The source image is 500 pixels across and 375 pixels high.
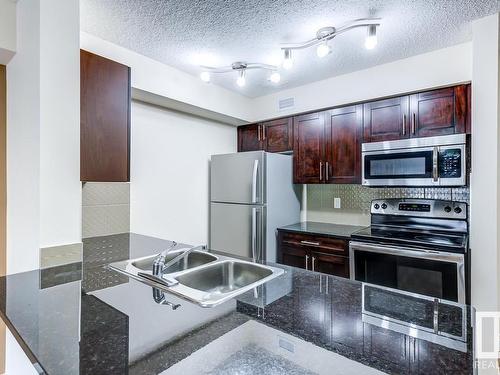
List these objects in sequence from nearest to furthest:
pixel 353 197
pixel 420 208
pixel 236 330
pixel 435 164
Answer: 1. pixel 236 330
2. pixel 435 164
3. pixel 420 208
4. pixel 353 197

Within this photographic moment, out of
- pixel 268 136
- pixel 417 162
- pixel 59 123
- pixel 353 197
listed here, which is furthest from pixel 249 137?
pixel 59 123

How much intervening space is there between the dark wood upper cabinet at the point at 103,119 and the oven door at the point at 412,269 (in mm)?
1994

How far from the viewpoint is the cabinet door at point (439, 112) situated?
7.38 ft

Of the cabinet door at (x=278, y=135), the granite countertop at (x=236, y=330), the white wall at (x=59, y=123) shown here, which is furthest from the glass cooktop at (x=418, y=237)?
the white wall at (x=59, y=123)

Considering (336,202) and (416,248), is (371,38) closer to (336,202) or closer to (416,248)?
(416,248)

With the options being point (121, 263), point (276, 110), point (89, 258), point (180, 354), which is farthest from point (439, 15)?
point (89, 258)

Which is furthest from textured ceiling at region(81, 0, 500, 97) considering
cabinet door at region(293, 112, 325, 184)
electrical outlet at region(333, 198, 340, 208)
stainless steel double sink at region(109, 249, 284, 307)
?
stainless steel double sink at region(109, 249, 284, 307)

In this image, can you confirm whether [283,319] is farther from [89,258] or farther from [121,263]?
[89,258]

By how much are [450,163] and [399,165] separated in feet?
1.23

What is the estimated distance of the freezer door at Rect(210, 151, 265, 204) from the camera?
2928 millimetres

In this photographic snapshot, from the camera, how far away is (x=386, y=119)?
2.62 meters

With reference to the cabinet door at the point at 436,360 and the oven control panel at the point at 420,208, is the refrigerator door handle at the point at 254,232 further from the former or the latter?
the cabinet door at the point at 436,360

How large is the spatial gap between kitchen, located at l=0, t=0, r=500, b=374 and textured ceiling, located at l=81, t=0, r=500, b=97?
0.02 m

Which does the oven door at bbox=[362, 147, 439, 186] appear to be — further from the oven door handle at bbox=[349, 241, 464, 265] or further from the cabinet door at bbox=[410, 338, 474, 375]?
the cabinet door at bbox=[410, 338, 474, 375]
